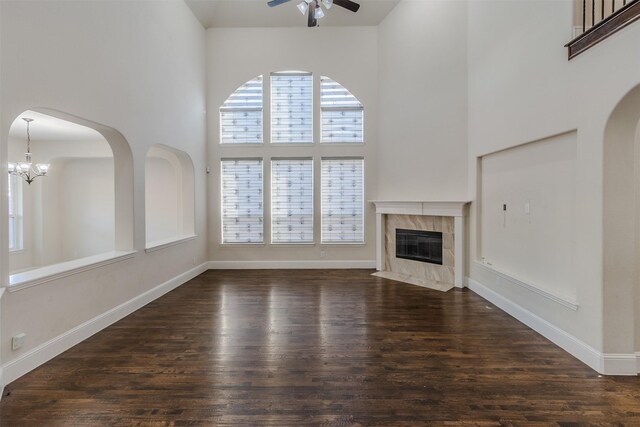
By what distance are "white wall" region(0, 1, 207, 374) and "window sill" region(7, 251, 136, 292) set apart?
0.05 metres

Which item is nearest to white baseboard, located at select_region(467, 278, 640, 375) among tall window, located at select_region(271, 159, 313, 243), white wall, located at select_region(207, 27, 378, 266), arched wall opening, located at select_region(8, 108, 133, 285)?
white wall, located at select_region(207, 27, 378, 266)

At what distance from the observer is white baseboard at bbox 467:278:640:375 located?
248 cm

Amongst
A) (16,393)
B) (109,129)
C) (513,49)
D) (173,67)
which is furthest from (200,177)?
(513,49)

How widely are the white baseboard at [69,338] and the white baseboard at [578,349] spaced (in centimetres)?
490

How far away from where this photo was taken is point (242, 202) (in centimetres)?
663

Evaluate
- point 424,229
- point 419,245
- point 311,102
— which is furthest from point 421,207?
point 311,102

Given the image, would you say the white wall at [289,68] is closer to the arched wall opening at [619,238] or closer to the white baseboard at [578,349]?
the white baseboard at [578,349]

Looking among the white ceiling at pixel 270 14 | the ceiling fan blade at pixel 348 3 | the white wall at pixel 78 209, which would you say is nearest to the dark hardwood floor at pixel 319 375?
the white wall at pixel 78 209

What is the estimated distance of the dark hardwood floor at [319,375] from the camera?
80.1 inches

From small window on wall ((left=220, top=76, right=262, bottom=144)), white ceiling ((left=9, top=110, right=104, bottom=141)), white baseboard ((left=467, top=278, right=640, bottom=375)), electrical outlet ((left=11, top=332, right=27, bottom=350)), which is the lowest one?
white baseboard ((left=467, top=278, right=640, bottom=375))

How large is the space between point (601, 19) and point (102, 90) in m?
5.12

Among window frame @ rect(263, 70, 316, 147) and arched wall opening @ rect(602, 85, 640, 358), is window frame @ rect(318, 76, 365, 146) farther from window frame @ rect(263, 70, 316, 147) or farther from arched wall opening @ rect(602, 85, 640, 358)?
arched wall opening @ rect(602, 85, 640, 358)

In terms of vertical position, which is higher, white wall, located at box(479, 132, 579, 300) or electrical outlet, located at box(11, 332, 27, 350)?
white wall, located at box(479, 132, 579, 300)

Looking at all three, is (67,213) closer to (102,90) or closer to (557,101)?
(102,90)
